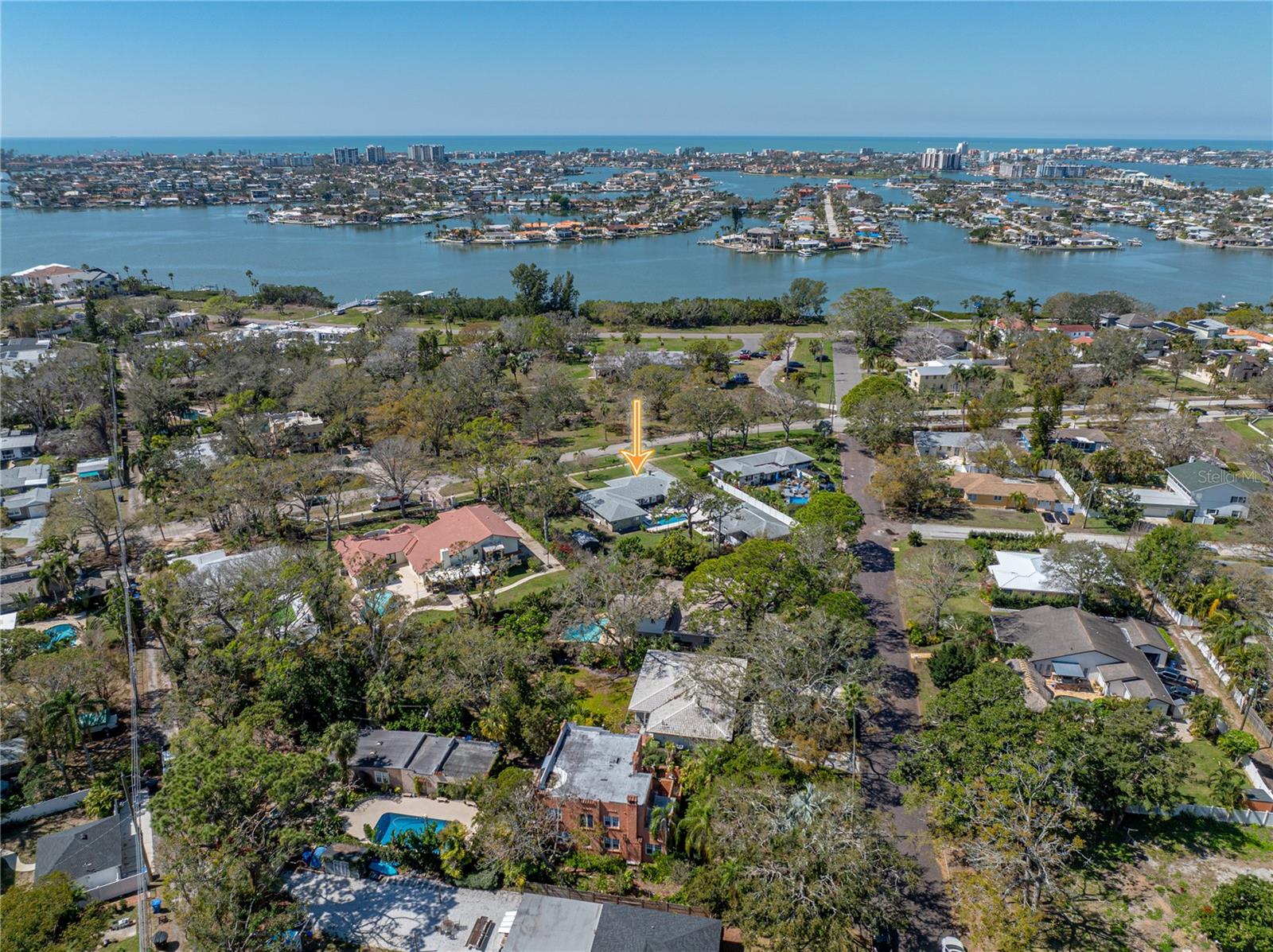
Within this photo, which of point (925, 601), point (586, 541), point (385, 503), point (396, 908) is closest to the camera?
point (396, 908)

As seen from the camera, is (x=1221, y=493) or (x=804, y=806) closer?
(x=804, y=806)

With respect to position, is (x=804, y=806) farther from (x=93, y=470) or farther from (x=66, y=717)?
(x=93, y=470)

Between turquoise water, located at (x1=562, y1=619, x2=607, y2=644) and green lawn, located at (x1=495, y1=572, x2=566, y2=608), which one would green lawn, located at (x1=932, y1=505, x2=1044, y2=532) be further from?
turquoise water, located at (x1=562, y1=619, x2=607, y2=644)

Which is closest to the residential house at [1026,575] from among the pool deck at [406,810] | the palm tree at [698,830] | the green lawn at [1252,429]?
the palm tree at [698,830]

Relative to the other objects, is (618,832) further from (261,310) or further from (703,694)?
(261,310)

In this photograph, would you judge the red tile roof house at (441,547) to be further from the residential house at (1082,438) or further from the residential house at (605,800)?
the residential house at (1082,438)

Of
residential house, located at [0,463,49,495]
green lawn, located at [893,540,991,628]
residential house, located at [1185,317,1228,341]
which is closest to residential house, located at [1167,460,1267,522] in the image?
green lawn, located at [893,540,991,628]

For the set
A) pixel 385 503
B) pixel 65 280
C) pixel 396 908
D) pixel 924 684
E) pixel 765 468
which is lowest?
pixel 396 908

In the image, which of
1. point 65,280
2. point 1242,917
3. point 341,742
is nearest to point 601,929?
point 341,742
